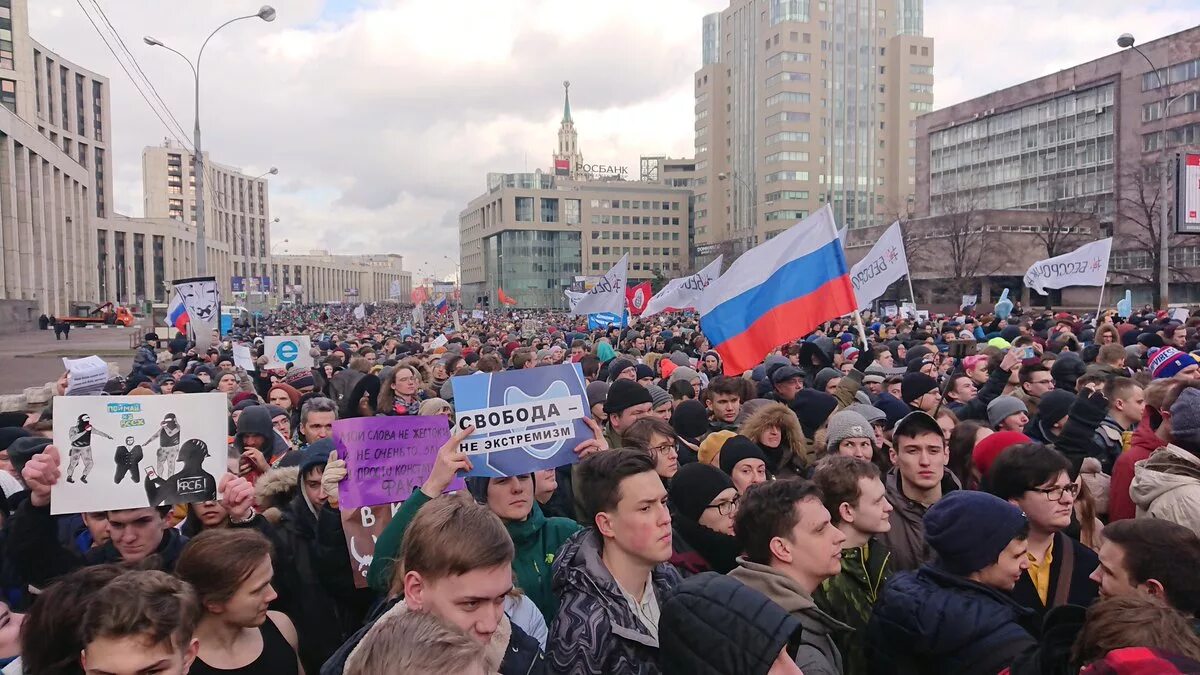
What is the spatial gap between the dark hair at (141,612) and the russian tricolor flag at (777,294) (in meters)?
6.98

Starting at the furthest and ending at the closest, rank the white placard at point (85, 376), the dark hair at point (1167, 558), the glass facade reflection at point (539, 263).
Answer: the glass facade reflection at point (539, 263), the white placard at point (85, 376), the dark hair at point (1167, 558)

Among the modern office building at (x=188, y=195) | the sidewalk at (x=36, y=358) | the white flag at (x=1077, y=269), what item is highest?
the modern office building at (x=188, y=195)

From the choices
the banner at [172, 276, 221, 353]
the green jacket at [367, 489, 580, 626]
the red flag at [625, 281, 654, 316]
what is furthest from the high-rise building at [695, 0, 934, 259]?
the green jacket at [367, 489, 580, 626]

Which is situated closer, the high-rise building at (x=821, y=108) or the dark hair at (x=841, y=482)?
the dark hair at (x=841, y=482)

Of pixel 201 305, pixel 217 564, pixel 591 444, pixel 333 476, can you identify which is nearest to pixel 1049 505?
pixel 591 444

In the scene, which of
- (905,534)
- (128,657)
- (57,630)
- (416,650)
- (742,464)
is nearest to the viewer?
(416,650)

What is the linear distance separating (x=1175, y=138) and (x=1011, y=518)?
251ft

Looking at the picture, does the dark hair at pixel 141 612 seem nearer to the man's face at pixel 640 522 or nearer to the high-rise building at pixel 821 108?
the man's face at pixel 640 522

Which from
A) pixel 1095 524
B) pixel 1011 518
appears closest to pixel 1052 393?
pixel 1095 524

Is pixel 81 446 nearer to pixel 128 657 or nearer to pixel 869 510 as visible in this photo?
pixel 128 657

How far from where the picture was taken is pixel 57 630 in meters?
2.67

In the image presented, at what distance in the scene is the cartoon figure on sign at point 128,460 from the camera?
3996mm

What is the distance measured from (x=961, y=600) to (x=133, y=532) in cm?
361

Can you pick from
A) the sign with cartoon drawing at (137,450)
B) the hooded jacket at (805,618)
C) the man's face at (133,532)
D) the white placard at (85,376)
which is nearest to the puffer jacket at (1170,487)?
the hooded jacket at (805,618)
